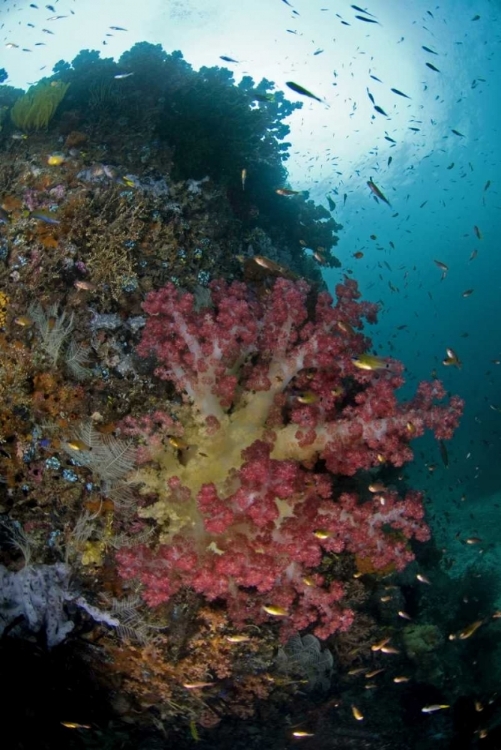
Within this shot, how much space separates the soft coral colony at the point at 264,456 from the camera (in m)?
4.31

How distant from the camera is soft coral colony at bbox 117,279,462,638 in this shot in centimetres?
431

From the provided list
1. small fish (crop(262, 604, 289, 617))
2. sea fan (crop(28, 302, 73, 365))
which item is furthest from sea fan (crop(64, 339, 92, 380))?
small fish (crop(262, 604, 289, 617))

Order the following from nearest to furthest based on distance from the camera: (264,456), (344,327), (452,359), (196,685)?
(264,456) < (196,685) < (344,327) < (452,359)

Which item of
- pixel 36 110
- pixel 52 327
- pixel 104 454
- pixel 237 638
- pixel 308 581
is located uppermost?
pixel 36 110

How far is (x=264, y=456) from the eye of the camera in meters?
4.24

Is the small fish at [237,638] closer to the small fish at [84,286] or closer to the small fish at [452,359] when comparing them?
the small fish at [84,286]

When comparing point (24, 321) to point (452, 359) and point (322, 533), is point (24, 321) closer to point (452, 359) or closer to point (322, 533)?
point (322, 533)

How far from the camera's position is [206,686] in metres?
5.34

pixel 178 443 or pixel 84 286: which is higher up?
pixel 84 286

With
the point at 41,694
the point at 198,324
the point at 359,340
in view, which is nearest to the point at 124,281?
the point at 198,324

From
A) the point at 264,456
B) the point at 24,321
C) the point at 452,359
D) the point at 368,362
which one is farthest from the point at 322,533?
the point at 452,359

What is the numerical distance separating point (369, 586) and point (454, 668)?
186 inches

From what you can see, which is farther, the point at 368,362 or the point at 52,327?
the point at 52,327

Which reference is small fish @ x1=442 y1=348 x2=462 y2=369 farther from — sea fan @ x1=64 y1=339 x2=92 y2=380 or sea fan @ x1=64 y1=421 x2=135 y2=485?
sea fan @ x1=64 y1=339 x2=92 y2=380
